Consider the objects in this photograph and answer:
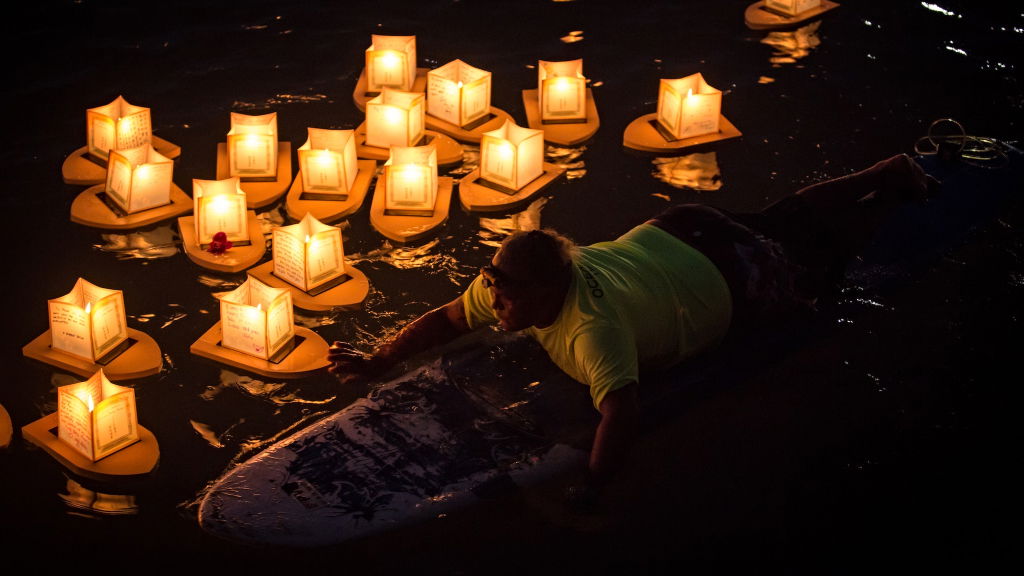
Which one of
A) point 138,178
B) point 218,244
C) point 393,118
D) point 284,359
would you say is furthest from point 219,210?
Result: point 393,118

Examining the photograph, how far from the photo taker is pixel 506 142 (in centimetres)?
464

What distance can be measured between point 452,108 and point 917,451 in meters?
2.87

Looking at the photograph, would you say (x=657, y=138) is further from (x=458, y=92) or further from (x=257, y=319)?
(x=257, y=319)

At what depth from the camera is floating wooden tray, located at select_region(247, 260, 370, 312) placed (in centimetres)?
402

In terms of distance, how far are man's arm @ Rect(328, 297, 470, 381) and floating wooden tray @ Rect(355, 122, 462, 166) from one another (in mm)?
1611

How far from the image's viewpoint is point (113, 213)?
458cm

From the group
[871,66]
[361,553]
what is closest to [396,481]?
[361,553]

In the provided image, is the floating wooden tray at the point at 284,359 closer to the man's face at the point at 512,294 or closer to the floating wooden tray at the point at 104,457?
the floating wooden tray at the point at 104,457

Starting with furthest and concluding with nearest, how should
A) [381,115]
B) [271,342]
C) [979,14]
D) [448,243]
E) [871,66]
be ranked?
[979,14] < [871,66] < [381,115] < [448,243] < [271,342]

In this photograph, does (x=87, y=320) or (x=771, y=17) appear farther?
(x=771, y=17)

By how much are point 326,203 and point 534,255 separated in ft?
6.44

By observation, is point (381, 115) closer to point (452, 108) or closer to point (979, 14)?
point (452, 108)

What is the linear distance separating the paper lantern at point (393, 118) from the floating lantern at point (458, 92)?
0.71ft

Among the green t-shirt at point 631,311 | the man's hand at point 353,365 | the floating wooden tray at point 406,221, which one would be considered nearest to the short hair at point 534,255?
the green t-shirt at point 631,311
